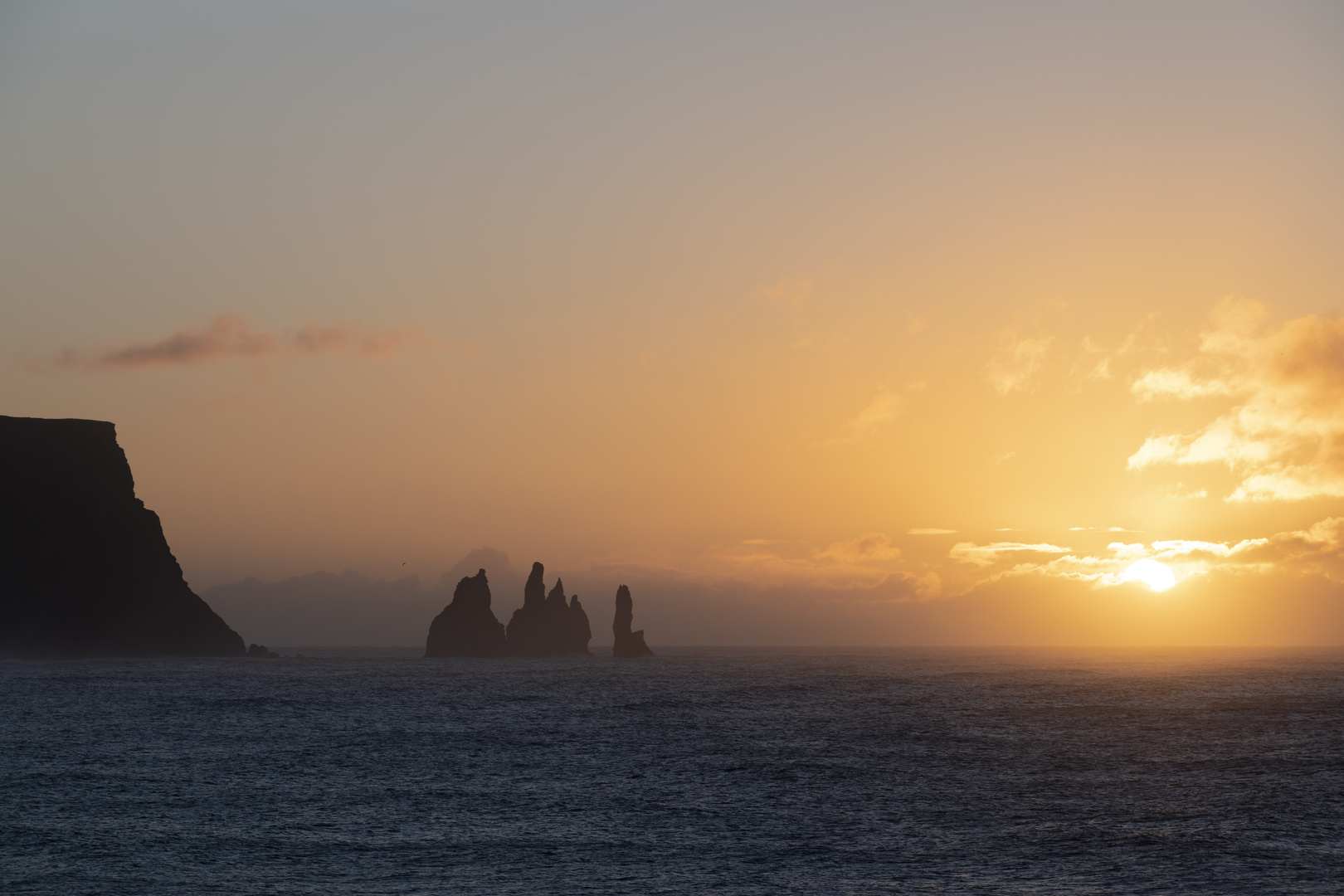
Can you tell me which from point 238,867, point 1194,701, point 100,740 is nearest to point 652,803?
point 238,867

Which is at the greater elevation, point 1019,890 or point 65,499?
point 65,499

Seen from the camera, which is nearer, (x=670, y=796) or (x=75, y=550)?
(x=670, y=796)

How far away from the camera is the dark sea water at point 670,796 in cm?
3550

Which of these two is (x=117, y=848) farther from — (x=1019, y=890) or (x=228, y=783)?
(x=1019, y=890)

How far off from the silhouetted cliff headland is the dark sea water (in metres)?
88.6

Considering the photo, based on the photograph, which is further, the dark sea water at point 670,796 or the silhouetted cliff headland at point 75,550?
the silhouetted cliff headland at point 75,550

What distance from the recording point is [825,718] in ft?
293

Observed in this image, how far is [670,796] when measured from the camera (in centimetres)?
5106

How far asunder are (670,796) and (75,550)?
168880mm

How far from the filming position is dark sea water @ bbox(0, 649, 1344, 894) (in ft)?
116

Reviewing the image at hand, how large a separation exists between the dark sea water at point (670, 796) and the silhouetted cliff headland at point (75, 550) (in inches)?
3487

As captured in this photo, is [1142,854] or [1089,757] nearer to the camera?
[1142,854]

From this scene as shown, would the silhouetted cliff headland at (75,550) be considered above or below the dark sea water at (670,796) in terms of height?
above

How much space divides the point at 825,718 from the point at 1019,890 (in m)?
56.5
